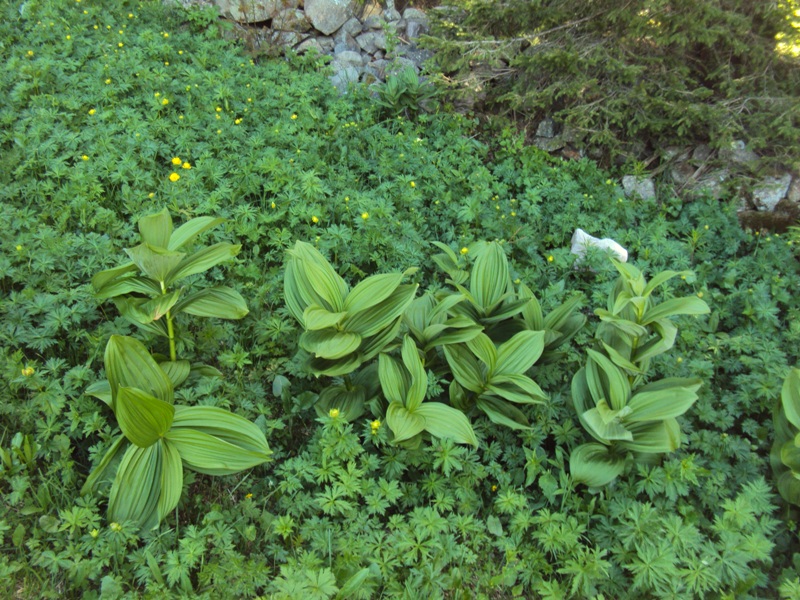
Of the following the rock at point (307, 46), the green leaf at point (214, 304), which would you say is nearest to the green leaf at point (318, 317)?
the green leaf at point (214, 304)

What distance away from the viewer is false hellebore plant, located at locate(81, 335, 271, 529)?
2.41 metres

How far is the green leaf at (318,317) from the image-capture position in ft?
8.81

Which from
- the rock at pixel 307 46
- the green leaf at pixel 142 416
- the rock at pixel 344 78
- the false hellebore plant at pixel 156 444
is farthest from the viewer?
the rock at pixel 307 46

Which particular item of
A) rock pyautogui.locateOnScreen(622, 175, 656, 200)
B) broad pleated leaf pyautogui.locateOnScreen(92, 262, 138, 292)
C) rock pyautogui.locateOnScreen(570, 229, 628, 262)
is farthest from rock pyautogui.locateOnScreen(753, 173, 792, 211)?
broad pleated leaf pyautogui.locateOnScreen(92, 262, 138, 292)

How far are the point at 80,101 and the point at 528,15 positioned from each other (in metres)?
3.75

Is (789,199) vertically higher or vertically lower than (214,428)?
lower

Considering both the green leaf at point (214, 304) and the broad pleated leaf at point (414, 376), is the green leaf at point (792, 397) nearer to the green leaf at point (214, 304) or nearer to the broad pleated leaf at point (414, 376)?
the broad pleated leaf at point (414, 376)

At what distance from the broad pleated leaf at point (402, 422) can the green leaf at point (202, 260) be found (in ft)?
3.61

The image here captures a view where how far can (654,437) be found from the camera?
277cm

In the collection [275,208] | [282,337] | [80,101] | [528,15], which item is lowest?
[282,337]

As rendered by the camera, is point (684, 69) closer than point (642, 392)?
No

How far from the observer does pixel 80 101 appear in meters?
4.74

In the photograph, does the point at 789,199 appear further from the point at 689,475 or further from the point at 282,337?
the point at 282,337

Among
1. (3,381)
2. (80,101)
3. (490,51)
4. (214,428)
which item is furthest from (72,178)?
(490,51)
